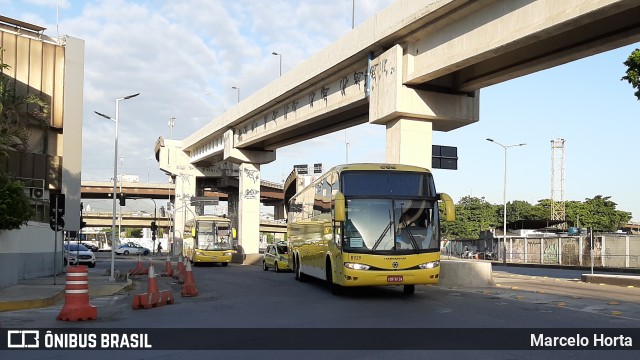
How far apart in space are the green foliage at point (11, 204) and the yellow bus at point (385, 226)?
33.9 feet

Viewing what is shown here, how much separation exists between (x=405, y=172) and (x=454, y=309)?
441 cm

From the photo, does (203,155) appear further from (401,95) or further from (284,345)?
(284,345)

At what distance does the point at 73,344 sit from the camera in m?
10.3

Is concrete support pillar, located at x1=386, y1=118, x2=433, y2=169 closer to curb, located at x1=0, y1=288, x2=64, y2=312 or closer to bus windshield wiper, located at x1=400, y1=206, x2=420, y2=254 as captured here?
bus windshield wiper, located at x1=400, y1=206, x2=420, y2=254

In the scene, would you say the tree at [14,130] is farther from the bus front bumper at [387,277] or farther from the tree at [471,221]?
the tree at [471,221]

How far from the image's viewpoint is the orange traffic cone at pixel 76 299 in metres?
13.3

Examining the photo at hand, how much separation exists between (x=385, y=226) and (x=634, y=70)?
315 inches

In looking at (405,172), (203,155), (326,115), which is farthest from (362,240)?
(203,155)

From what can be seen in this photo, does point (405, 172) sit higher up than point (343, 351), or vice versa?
point (405, 172)

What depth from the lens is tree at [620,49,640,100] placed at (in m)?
17.6

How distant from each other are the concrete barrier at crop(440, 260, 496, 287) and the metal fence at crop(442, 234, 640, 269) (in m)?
14.8

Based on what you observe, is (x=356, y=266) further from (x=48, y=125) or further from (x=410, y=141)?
(x=48, y=125)

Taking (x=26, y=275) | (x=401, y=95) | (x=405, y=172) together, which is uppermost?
(x=401, y=95)

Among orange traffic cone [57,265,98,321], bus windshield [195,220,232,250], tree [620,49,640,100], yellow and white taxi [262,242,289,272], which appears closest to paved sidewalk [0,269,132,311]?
orange traffic cone [57,265,98,321]
